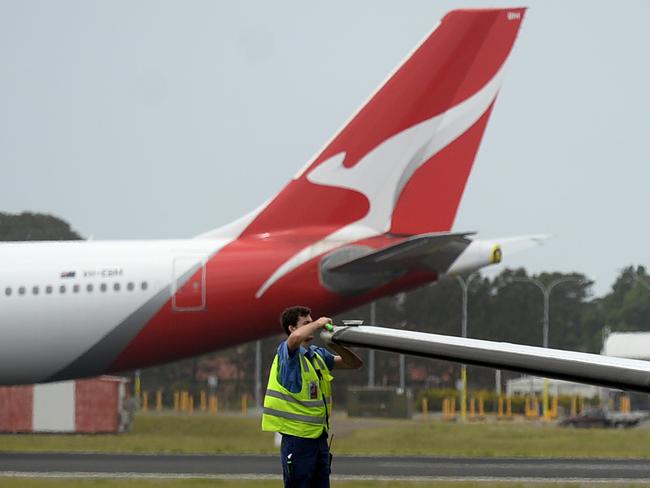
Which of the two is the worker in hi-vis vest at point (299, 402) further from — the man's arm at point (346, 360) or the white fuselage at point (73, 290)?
the white fuselage at point (73, 290)

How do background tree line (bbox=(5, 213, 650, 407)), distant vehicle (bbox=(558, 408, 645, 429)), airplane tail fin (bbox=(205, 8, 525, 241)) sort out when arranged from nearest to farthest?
airplane tail fin (bbox=(205, 8, 525, 241)) < distant vehicle (bbox=(558, 408, 645, 429)) < background tree line (bbox=(5, 213, 650, 407))

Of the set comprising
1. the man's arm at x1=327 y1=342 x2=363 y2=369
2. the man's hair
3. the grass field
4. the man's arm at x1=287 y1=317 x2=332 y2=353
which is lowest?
the grass field

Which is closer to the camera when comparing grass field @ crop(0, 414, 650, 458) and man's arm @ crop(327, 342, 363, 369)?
man's arm @ crop(327, 342, 363, 369)

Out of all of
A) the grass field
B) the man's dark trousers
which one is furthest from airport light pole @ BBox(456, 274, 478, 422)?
the man's dark trousers

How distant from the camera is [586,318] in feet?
448

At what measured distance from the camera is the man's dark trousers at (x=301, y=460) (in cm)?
1074

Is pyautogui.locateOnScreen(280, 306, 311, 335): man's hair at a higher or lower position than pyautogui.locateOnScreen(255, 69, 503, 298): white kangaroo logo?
lower

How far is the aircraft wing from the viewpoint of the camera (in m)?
6.09

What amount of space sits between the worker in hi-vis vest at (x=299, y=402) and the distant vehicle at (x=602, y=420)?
47.1 meters

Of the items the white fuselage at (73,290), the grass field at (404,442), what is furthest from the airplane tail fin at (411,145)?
the grass field at (404,442)

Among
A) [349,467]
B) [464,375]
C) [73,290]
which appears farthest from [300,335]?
[464,375]

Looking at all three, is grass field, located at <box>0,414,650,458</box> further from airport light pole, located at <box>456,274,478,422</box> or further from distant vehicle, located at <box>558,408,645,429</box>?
distant vehicle, located at <box>558,408,645,429</box>

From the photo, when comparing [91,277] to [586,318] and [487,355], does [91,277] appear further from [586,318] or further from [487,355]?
[586,318]

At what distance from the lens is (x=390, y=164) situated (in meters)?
27.4
